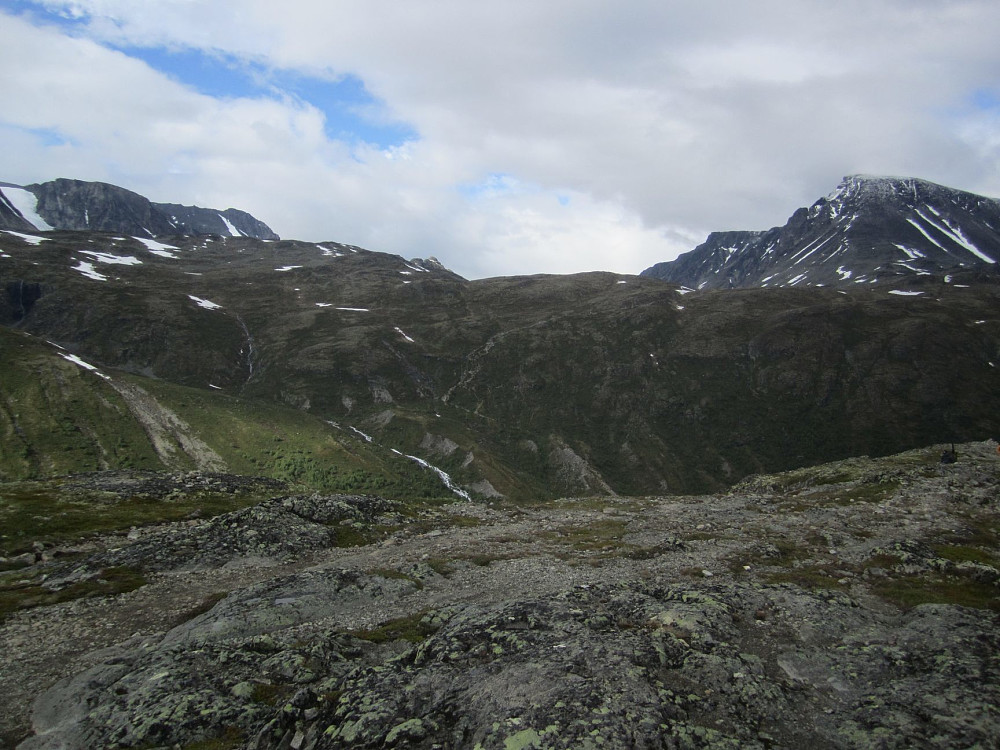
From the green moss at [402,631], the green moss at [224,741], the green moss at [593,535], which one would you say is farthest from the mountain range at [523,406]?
the green moss at [224,741]

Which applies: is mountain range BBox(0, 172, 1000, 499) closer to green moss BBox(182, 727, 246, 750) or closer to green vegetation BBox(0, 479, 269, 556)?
green vegetation BBox(0, 479, 269, 556)

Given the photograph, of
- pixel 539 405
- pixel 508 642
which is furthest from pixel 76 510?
pixel 539 405

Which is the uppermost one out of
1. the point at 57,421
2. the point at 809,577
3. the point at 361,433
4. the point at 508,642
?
the point at 508,642

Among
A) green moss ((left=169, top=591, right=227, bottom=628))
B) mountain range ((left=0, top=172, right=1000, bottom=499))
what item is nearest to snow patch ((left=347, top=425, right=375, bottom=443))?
mountain range ((left=0, top=172, right=1000, bottom=499))

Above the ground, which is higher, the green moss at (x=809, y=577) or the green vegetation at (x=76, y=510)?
the green moss at (x=809, y=577)

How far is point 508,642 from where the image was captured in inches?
957

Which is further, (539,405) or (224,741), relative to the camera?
(539,405)

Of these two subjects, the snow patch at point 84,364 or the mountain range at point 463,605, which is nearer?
the mountain range at point 463,605

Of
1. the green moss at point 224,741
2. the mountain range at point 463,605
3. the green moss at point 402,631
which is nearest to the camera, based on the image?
the green moss at point 224,741

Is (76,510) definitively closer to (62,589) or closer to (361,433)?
(62,589)

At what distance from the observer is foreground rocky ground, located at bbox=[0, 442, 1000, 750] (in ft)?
61.3

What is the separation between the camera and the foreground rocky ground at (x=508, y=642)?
1867 centimetres

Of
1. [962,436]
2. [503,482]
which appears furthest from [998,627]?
[962,436]

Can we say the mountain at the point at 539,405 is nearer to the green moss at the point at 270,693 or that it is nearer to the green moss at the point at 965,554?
the green moss at the point at 270,693
